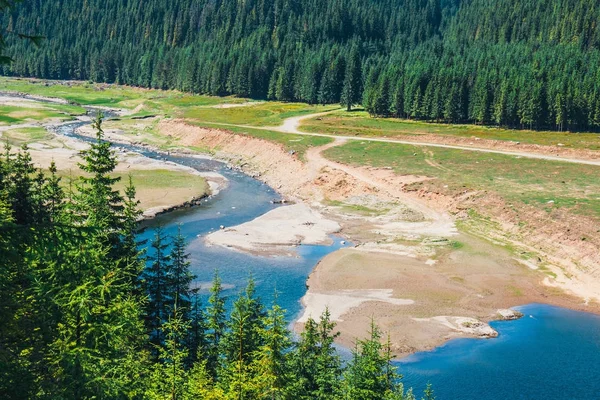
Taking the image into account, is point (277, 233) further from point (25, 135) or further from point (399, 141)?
point (25, 135)

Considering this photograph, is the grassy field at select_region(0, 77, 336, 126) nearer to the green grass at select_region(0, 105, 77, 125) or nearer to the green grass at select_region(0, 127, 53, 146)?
the green grass at select_region(0, 105, 77, 125)

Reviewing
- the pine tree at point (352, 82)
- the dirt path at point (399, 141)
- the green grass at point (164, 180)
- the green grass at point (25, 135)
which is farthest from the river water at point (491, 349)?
the pine tree at point (352, 82)

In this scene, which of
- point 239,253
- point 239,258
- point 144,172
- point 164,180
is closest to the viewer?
point 239,258

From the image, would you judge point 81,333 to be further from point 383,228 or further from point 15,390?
point 383,228

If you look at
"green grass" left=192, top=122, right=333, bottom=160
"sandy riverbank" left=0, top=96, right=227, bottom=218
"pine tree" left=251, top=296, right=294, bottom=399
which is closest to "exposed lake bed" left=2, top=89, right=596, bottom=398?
"sandy riverbank" left=0, top=96, right=227, bottom=218

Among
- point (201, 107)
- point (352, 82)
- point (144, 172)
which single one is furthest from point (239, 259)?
point (352, 82)

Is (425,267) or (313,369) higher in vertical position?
(313,369)
